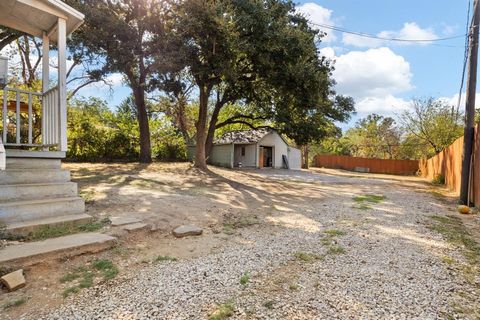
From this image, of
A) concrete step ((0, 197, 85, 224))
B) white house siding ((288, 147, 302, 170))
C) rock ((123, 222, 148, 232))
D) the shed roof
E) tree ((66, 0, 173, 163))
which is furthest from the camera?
white house siding ((288, 147, 302, 170))

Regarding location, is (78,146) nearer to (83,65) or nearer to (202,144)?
(83,65)

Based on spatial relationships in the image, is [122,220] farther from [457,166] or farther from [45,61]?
[457,166]

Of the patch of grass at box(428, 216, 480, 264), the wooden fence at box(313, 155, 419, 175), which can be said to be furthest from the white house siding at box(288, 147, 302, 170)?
the patch of grass at box(428, 216, 480, 264)

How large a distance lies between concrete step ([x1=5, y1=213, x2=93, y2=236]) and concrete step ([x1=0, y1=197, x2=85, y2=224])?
0.25 ft

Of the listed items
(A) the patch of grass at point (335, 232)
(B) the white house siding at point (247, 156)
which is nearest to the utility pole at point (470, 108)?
(A) the patch of grass at point (335, 232)

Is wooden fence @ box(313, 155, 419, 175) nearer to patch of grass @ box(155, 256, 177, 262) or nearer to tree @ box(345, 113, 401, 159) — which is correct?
tree @ box(345, 113, 401, 159)

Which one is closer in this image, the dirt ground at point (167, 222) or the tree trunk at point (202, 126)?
the dirt ground at point (167, 222)

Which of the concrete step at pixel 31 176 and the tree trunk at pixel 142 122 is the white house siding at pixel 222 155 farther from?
Answer: the concrete step at pixel 31 176

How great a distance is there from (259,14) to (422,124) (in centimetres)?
1727

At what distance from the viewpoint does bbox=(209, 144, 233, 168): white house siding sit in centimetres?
1957

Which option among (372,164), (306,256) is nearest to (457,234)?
(306,256)

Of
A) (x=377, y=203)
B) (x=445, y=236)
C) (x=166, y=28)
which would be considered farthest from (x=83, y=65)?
(x=445, y=236)

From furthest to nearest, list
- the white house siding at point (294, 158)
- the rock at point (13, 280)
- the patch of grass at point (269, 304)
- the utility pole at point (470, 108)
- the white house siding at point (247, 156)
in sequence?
the white house siding at point (294, 158) < the white house siding at point (247, 156) < the utility pole at point (470, 108) < the rock at point (13, 280) < the patch of grass at point (269, 304)

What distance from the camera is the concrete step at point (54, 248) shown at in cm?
269
